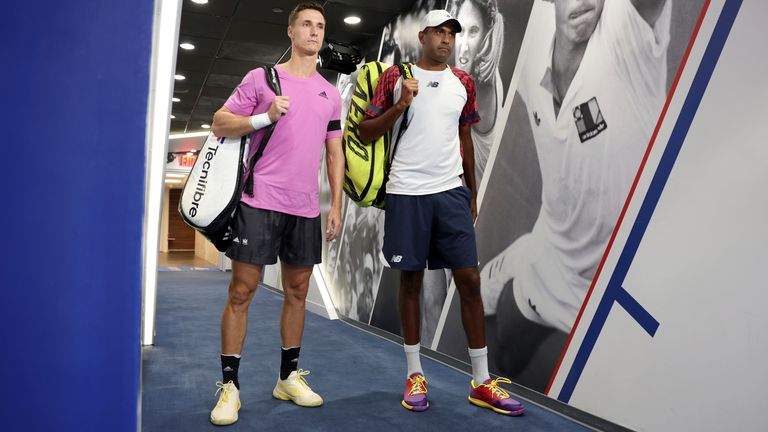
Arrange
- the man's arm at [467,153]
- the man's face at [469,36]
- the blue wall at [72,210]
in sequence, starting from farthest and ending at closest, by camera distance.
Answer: the man's face at [469,36] < the man's arm at [467,153] < the blue wall at [72,210]

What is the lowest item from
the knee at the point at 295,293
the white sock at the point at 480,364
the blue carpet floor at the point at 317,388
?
the blue carpet floor at the point at 317,388

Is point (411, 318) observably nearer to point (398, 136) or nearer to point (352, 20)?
point (398, 136)

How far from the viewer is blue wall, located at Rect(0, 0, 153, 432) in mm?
405

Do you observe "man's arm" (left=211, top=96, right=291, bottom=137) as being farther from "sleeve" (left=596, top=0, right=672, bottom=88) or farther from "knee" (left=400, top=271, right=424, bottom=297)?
"sleeve" (left=596, top=0, right=672, bottom=88)

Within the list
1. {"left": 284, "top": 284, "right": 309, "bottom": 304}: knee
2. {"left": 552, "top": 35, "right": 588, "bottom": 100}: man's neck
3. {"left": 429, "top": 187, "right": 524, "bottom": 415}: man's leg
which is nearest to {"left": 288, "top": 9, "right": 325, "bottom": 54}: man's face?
{"left": 429, "top": 187, "right": 524, "bottom": 415}: man's leg

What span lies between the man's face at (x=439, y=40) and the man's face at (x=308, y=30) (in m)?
0.41

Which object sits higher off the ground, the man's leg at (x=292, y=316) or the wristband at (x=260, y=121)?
the wristband at (x=260, y=121)

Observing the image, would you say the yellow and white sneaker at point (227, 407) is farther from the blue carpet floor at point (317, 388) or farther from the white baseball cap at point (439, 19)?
the white baseball cap at point (439, 19)

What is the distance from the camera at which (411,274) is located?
2.27m

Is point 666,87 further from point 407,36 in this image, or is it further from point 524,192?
point 407,36

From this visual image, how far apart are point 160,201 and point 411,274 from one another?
1.18 meters

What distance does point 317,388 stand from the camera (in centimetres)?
245

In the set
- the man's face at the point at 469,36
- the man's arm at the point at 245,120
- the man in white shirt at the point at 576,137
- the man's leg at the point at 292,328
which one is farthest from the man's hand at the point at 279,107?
the man's face at the point at 469,36

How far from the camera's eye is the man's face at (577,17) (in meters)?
2.43
